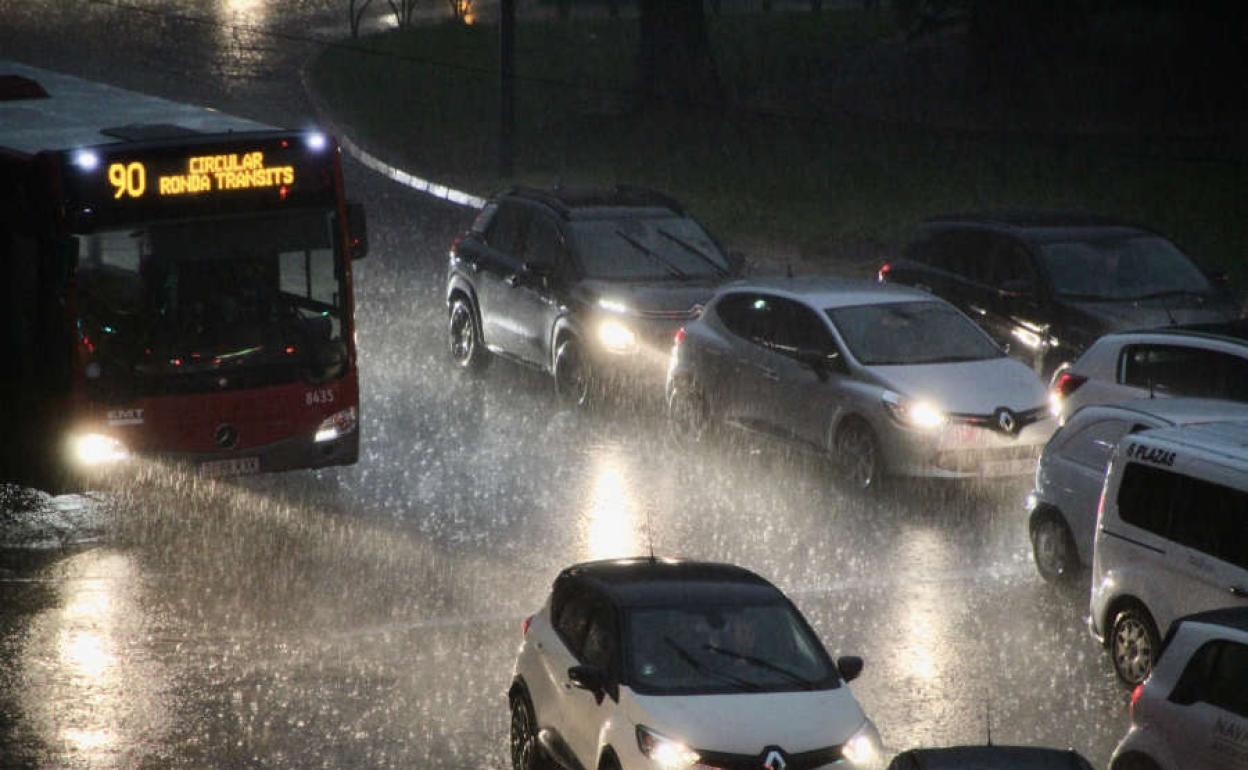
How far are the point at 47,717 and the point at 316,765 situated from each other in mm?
1892

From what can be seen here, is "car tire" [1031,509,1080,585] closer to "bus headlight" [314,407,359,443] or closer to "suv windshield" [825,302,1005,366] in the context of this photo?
"suv windshield" [825,302,1005,366]

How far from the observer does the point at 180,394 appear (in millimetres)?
17516

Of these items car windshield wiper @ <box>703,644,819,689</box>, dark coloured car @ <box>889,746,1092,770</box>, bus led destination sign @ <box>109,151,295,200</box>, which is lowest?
car windshield wiper @ <box>703,644,819,689</box>

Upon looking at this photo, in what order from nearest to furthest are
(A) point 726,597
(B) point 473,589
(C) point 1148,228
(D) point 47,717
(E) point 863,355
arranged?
1. (A) point 726,597
2. (D) point 47,717
3. (B) point 473,589
4. (E) point 863,355
5. (C) point 1148,228

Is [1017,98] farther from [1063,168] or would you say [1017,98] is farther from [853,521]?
[853,521]

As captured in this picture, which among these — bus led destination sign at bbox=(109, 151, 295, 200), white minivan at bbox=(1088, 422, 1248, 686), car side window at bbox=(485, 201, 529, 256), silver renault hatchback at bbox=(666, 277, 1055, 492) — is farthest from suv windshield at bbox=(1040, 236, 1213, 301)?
bus led destination sign at bbox=(109, 151, 295, 200)

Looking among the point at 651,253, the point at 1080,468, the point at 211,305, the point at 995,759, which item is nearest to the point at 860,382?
the point at 1080,468

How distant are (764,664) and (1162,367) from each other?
291 inches

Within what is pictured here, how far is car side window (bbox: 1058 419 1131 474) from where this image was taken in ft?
49.2

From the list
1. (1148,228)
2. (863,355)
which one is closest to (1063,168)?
(1148,228)

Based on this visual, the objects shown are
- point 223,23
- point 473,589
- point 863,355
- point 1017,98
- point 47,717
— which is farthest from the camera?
point 223,23

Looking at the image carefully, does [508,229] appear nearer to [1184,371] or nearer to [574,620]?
[1184,371]

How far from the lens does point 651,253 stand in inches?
911

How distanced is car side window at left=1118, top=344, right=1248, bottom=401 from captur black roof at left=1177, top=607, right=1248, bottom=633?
5.94 m
